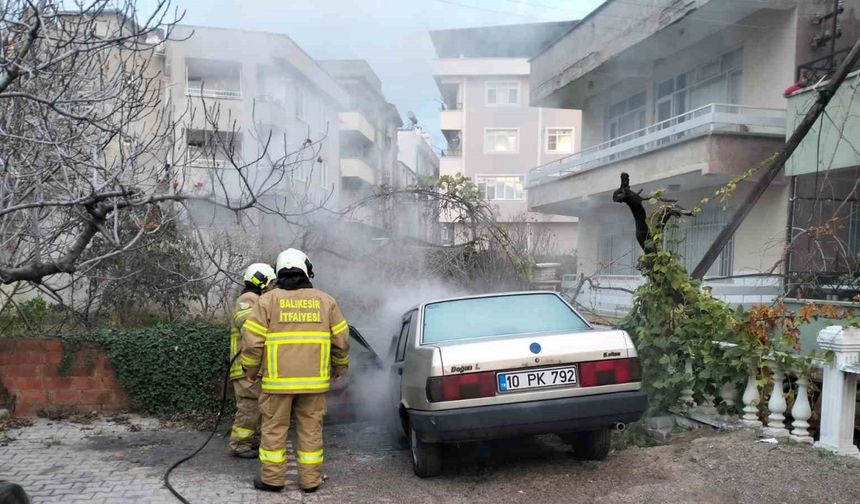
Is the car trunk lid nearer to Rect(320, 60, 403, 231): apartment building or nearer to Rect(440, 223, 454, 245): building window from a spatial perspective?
Rect(320, 60, 403, 231): apartment building

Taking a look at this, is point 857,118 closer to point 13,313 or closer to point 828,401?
point 828,401

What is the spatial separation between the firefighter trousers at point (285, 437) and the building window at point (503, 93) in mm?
15405

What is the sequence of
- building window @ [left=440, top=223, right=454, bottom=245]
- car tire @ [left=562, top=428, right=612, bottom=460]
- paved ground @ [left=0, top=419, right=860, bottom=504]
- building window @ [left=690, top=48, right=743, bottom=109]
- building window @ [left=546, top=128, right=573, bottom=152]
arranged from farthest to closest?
building window @ [left=546, top=128, right=573, bottom=152] → building window @ [left=690, top=48, right=743, bottom=109] → building window @ [left=440, top=223, right=454, bottom=245] → car tire @ [left=562, top=428, right=612, bottom=460] → paved ground @ [left=0, top=419, right=860, bottom=504]

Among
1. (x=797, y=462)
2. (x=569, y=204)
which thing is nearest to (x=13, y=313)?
(x=797, y=462)

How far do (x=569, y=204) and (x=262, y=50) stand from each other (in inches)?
406

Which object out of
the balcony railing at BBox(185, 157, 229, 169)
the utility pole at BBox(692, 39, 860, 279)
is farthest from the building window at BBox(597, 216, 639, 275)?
the balcony railing at BBox(185, 157, 229, 169)

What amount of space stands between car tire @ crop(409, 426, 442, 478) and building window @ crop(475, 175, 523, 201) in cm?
2285

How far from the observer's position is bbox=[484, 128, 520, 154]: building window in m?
25.6

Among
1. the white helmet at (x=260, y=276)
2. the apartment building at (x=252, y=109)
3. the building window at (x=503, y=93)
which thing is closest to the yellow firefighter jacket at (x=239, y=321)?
the white helmet at (x=260, y=276)

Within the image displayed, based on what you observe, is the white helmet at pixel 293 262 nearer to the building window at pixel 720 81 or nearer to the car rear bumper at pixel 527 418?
the car rear bumper at pixel 527 418

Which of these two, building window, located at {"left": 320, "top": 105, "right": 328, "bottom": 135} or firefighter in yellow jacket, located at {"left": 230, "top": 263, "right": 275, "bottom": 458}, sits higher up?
building window, located at {"left": 320, "top": 105, "right": 328, "bottom": 135}

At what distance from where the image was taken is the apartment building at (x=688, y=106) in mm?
10297

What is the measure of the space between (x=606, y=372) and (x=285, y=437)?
2174mm

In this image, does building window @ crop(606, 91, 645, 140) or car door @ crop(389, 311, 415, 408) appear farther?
building window @ crop(606, 91, 645, 140)
